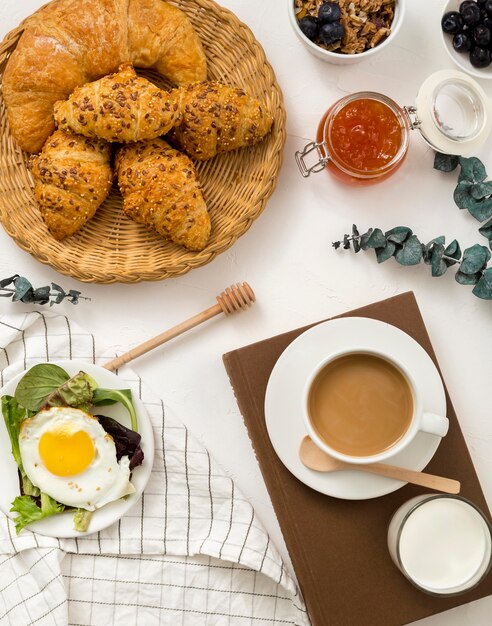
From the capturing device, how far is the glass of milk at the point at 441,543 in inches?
68.1

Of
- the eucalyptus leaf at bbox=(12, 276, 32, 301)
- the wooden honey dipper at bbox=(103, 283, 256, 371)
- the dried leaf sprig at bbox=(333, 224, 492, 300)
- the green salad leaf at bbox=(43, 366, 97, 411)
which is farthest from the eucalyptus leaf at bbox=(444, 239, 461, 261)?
the eucalyptus leaf at bbox=(12, 276, 32, 301)

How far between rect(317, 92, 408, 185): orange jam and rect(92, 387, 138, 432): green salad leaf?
0.81 meters

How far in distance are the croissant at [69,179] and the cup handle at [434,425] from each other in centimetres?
97

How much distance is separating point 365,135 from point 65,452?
44.1 inches

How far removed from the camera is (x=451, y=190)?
1.98 meters

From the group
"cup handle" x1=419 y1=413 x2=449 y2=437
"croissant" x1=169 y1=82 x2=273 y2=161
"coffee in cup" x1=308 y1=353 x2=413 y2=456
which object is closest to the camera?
"cup handle" x1=419 y1=413 x2=449 y2=437

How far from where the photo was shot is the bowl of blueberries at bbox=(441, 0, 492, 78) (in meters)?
1.88

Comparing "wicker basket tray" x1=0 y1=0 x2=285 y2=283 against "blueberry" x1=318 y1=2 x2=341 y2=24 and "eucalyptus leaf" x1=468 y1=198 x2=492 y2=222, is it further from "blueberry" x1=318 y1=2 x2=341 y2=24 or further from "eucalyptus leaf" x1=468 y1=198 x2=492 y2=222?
"eucalyptus leaf" x1=468 y1=198 x2=492 y2=222

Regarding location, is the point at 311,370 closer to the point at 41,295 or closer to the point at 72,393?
the point at 72,393

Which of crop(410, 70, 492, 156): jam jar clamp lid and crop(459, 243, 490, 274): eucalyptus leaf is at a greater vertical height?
crop(410, 70, 492, 156): jam jar clamp lid

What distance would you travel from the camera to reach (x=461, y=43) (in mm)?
1893

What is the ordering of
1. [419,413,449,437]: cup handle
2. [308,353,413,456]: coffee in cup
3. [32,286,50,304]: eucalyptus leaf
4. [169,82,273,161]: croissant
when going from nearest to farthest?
1. [419,413,449,437]: cup handle
2. [308,353,413,456]: coffee in cup
3. [169,82,273,161]: croissant
4. [32,286,50,304]: eucalyptus leaf

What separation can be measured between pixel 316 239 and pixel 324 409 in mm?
512

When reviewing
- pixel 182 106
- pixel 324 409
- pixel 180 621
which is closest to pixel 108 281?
pixel 182 106
